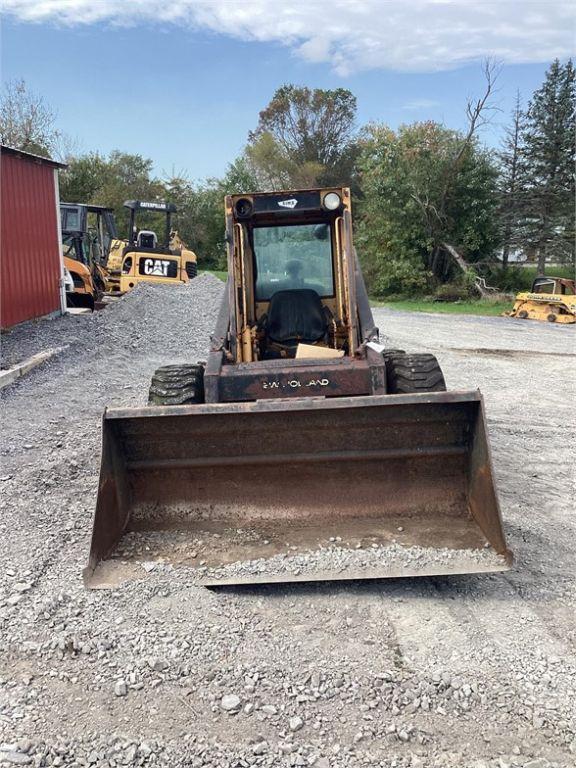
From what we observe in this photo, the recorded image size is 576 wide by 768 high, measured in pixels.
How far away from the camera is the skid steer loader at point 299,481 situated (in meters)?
3.80

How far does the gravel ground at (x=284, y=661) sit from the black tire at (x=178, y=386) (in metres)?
0.85

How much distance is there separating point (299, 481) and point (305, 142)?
46.7 metres

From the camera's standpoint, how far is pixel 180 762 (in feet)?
8.50

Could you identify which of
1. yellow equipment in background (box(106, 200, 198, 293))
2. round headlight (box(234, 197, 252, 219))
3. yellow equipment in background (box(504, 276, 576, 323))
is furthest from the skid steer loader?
yellow equipment in background (box(504, 276, 576, 323))

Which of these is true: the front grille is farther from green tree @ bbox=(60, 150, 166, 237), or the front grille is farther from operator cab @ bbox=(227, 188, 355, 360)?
green tree @ bbox=(60, 150, 166, 237)

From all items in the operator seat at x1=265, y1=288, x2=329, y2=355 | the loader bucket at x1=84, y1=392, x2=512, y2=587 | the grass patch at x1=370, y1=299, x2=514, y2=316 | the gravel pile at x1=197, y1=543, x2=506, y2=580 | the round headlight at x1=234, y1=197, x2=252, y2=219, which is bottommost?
the grass patch at x1=370, y1=299, x2=514, y2=316

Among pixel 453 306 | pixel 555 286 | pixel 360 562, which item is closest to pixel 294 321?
pixel 360 562

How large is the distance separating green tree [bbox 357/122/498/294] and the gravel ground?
24328 millimetres

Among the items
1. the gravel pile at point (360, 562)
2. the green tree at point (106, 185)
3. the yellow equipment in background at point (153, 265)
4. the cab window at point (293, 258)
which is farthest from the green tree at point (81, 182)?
the gravel pile at point (360, 562)

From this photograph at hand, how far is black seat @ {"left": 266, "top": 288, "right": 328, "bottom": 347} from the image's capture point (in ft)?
19.9

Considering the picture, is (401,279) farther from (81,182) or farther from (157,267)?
(81,182)

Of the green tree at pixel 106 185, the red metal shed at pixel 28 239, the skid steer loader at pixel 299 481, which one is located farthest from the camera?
the green tree at pixel 106 185

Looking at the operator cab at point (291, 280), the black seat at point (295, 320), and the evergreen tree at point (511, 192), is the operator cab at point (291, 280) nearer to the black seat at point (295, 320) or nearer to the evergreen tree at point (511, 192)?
the black seat at point (295, 320)

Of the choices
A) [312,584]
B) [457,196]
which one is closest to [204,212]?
[457,196]
